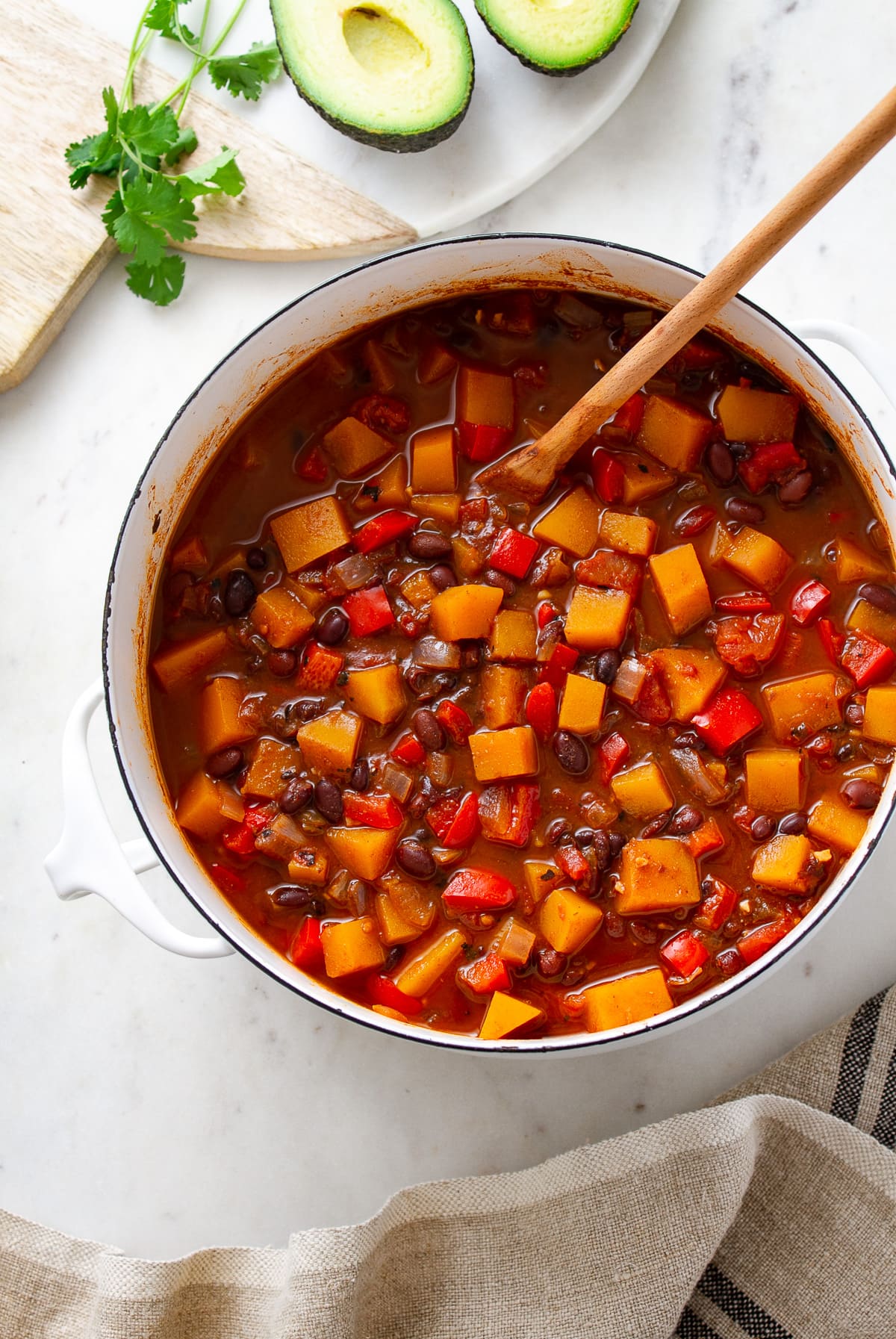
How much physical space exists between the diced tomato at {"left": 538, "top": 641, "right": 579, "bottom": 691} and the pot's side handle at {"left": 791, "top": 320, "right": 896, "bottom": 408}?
88 centimetres

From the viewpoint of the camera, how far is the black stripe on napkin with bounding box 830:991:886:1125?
9.75 ft

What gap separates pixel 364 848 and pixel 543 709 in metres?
0.54

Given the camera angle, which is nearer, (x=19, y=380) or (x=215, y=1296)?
(x=215, y=1296)

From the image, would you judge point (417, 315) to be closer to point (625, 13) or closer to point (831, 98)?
point (625, 13)

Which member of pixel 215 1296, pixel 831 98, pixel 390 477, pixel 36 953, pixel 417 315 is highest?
pixel 831 98

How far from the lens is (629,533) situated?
2828 mm

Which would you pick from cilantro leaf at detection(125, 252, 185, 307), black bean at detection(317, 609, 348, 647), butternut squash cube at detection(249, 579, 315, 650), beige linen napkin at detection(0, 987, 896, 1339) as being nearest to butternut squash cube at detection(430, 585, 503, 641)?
black bean at detection(317, 609, 348, 647)

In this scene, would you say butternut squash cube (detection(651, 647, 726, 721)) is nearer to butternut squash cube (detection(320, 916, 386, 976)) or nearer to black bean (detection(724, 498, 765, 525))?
black bean (detection(724, 498, 765, 525))

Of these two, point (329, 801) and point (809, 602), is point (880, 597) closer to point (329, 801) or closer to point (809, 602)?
point (809, 602)

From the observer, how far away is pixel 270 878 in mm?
2900

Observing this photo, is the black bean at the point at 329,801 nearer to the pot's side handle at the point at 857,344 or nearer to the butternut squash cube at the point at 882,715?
the butternut squash cube at the point at 882,715

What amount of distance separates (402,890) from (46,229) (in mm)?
1984

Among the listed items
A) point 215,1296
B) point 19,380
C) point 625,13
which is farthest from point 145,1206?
point 625,13

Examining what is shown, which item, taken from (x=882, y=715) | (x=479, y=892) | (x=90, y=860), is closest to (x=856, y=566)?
(x=882, y=715)
